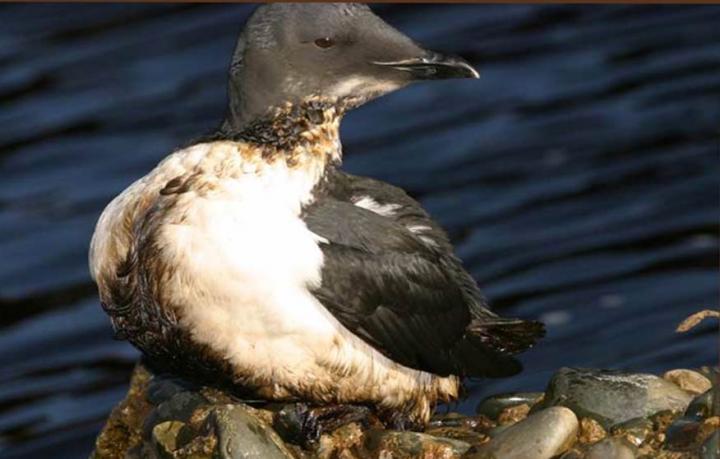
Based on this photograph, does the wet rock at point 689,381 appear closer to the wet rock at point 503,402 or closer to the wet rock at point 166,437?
the wet rock at point 503,402

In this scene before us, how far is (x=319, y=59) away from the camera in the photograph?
690 centimetres

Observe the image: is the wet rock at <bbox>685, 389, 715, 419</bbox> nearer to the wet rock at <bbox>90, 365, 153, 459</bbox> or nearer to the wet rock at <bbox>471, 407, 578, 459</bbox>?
the wet rock at <bbox>471, 407, 578, 459</bbox>

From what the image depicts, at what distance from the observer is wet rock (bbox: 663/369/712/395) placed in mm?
7145

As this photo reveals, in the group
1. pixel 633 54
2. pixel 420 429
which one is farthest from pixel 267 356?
pixel 633 54

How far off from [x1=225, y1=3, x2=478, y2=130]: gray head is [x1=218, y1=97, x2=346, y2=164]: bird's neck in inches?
1.1

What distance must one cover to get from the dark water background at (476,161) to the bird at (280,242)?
116 inches

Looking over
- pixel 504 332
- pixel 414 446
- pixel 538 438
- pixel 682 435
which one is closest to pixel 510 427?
pixel 538 438

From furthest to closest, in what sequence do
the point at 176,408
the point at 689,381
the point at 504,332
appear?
the point at 504,332 < the point at 176,408 < the point at 689,381

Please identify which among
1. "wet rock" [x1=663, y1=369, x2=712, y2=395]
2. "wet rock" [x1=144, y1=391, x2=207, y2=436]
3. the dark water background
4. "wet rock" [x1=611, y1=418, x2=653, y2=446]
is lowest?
the dark water background

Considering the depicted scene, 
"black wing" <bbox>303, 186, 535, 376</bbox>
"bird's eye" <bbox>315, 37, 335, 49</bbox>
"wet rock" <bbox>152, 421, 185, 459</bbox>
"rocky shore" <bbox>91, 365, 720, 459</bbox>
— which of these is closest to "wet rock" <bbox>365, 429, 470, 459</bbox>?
"rocky shore" <bbox>91, 365, 720, 459</bbox>

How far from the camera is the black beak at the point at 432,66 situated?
6.96 metres

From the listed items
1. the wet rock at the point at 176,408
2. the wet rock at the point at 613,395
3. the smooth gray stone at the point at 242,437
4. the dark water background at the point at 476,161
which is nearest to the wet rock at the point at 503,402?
the wet rock at the point at 613,395

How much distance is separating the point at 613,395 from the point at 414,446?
693mm

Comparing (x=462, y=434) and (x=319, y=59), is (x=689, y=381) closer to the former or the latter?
(x=462, y=434)
